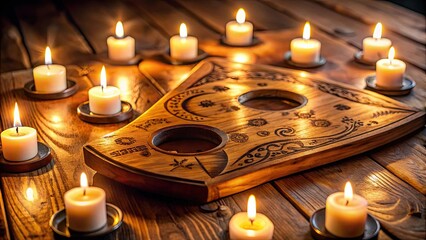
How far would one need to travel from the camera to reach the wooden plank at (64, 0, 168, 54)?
2299 millimetres

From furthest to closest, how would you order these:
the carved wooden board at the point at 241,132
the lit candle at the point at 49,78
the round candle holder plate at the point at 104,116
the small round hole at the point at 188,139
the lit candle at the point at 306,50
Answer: the lit candle at the point at 306,50 → the lit candle at the point at 49,78 → the round candle holder plate at the point at 104,116 → the small round hole at the point at 188,139 → the carved wooden board at the point at 241,132

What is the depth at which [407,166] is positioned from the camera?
1421mm

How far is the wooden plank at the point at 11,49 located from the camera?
2.15 metres

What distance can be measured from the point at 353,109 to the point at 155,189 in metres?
0.57

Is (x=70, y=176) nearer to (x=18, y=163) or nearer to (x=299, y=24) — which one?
(x=18, y=163)

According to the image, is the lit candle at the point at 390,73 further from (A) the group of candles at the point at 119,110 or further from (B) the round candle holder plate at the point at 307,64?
(B) the round candle holder plate at the point at 307,64

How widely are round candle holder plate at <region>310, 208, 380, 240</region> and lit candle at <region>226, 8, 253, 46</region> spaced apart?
3.56 ft

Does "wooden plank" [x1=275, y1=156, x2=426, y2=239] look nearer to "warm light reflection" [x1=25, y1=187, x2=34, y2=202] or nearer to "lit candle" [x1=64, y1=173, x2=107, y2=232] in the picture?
"lit candle" [x1=64, y1=173, x2=107, y2=232]

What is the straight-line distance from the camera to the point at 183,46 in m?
2.06

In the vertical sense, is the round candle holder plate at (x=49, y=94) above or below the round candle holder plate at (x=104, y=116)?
below

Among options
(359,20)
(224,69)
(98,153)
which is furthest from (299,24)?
(98,153)

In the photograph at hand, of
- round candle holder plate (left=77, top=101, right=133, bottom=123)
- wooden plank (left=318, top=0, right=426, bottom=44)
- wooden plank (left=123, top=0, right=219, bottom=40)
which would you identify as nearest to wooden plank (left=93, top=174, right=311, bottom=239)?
round candle holder plate (left=77, top=101, right=133, bottom=123)

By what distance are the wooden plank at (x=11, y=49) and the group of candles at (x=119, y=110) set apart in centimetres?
33

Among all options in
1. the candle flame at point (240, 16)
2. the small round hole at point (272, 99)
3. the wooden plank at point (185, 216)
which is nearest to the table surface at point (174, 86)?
the wooden plank at point (185, 216)
